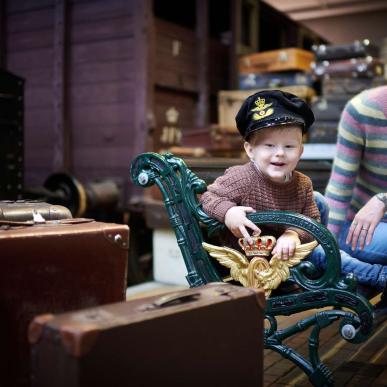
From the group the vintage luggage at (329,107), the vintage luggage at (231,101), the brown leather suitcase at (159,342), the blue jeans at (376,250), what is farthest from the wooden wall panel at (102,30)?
the brown leather suitcase at (159,342)

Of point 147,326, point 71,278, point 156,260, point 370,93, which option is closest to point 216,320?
point 147,326

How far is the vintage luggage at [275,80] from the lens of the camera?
636 centimetres

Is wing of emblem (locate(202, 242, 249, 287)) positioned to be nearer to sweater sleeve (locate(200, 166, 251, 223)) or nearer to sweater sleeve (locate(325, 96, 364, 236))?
sweater sleeve (locate(200, 166, 251, 223))

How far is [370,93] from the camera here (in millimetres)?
2641

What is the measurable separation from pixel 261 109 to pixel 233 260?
557 mm

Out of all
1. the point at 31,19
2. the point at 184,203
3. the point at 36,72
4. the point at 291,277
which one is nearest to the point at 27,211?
the point at 184,203

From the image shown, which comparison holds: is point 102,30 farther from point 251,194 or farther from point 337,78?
point 251,194

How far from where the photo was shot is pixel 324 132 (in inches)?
226

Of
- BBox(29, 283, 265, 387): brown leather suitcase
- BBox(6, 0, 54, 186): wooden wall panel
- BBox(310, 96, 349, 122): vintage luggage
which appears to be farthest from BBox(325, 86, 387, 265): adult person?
BBox(6, 0, 54, 186): wooden wall panel

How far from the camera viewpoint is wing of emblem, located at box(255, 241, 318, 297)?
2.20m

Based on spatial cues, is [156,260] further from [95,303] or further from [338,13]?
[338,13]

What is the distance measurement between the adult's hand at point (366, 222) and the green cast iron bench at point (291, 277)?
20 centimetres

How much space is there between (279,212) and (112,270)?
61 centimetres

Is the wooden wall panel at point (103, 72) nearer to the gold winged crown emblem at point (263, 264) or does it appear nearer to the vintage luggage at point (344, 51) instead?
the vintage luggage at point (344, 51)
